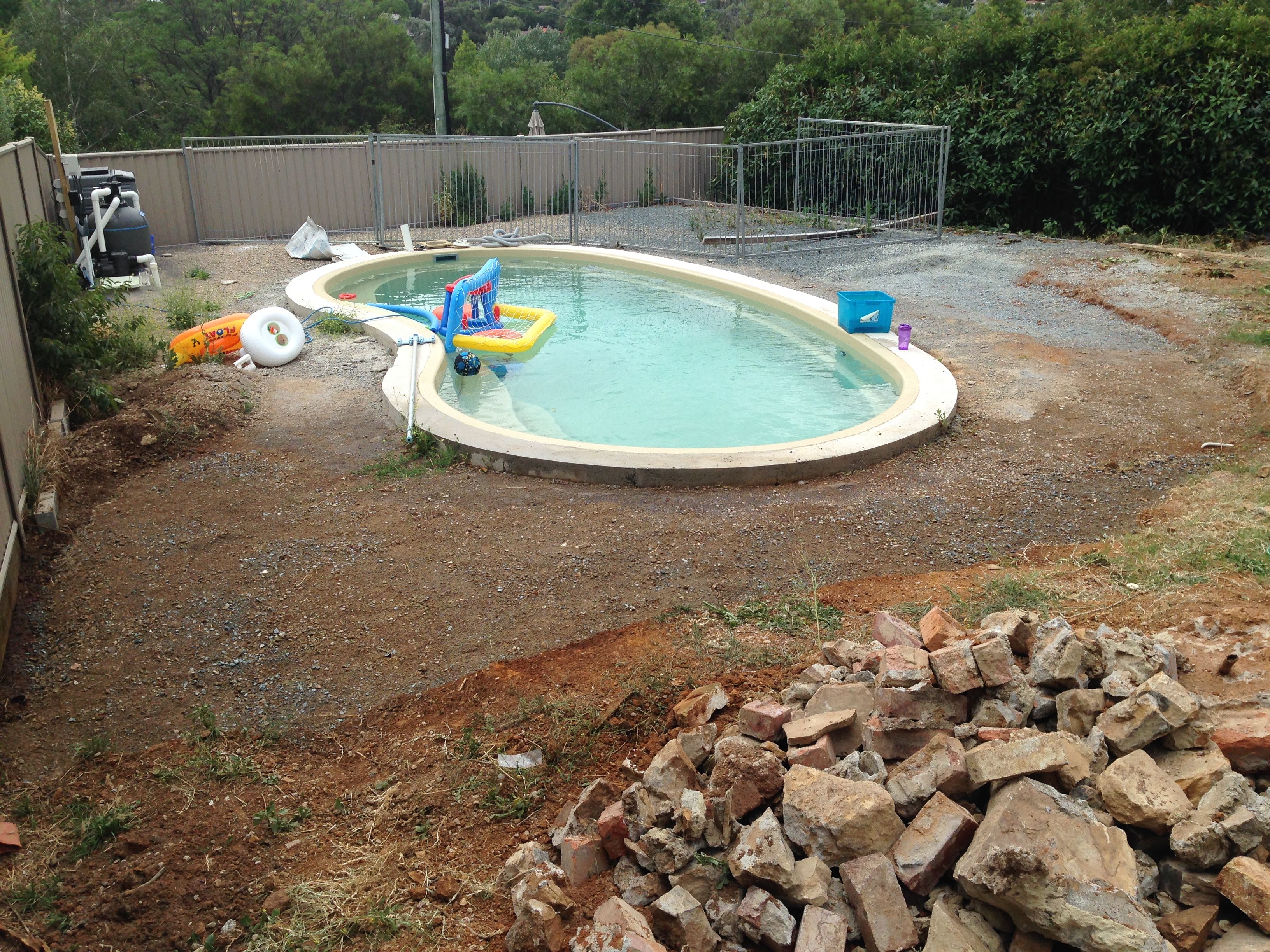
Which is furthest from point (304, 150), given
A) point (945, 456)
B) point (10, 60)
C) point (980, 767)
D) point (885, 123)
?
point (980, 767)

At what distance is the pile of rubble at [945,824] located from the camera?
9.02ft

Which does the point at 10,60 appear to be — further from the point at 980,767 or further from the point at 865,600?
the point at 980,767

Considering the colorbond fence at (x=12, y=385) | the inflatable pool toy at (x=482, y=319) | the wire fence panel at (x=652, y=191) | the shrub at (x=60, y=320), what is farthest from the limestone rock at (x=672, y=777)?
the wire fence panel at (x=652, y=191)

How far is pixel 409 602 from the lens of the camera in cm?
509

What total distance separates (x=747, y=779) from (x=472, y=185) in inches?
597

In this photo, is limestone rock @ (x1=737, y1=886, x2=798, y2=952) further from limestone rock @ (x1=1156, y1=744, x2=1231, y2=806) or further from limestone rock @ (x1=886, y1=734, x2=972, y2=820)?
limestone rock @ (x1=1156, y1=744, x2=1231, y2=806)

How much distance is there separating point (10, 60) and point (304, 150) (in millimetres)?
5968

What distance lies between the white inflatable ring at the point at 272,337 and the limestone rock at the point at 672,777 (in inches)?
274

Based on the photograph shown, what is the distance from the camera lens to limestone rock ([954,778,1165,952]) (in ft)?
8.61

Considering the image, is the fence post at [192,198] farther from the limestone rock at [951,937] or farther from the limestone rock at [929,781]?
the limestone rock at [951,937]

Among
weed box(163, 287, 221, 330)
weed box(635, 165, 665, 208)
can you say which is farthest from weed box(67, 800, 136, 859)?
weed box(635, 165, 665, 208)

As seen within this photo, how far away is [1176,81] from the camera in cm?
1345

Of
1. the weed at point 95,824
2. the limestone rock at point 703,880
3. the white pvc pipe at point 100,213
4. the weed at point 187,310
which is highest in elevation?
the white pvc pipe at point 100,213

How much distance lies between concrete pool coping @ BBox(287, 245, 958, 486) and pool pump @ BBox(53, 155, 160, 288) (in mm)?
4096
